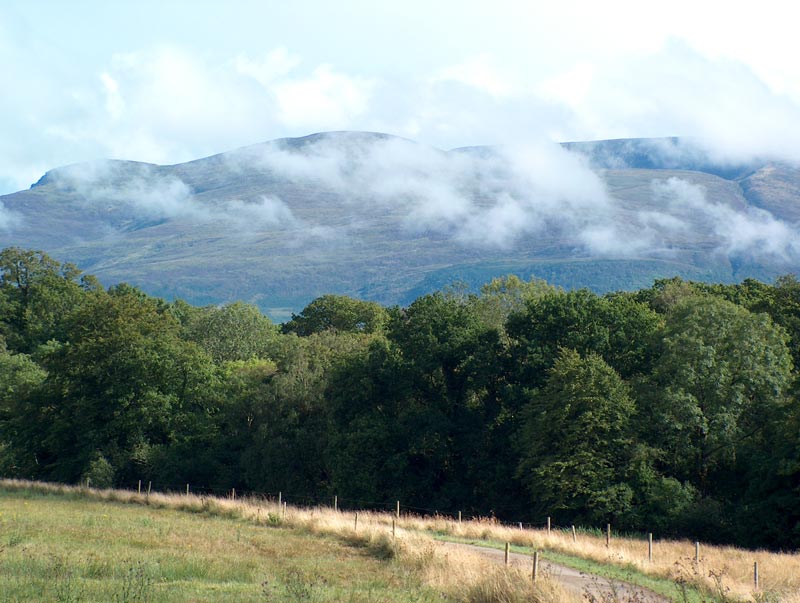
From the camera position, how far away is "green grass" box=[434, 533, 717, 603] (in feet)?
67.9

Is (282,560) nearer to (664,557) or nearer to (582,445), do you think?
(664,557)

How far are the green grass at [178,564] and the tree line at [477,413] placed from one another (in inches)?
832

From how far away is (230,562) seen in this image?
70.6 feet

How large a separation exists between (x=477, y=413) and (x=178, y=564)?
3696 centimetres

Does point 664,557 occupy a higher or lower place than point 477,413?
lower

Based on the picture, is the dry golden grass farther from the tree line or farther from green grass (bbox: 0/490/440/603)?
the tree line

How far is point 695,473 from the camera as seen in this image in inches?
1903

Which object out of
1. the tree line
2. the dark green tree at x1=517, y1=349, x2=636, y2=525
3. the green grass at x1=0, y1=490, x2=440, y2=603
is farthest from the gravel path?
the tree line

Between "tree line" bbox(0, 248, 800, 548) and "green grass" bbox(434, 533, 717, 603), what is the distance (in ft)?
50.4

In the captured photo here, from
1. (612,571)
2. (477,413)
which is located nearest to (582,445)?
(477,413)

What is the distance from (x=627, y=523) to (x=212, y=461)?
29907mm

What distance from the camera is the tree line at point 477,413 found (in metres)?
45.1

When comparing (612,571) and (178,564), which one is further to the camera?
(612,571)

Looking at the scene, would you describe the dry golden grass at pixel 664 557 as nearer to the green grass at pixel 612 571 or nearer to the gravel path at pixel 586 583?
the green grass at pixel 612 571
